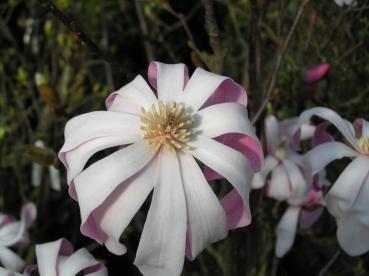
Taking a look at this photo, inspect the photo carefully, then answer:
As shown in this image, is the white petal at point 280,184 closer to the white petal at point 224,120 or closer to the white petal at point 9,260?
the white petal at point 224,120

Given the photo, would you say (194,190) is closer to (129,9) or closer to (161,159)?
(161,159)

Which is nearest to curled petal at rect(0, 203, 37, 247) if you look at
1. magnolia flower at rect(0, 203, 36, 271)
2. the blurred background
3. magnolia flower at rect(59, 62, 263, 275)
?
magnolia flower at rect(0, 203, 36, 271)

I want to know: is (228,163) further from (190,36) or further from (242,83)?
(242,83)

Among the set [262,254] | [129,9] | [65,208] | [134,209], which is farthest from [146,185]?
[129,9]

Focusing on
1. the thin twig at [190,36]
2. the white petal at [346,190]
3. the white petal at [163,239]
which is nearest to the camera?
the white petal at [163,239]

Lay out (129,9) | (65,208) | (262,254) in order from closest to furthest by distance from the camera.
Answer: (262,254)
(65,208)
(129,9)

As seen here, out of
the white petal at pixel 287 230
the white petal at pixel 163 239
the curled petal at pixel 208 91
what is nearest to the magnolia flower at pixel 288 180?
the white petal at pixel 287 230

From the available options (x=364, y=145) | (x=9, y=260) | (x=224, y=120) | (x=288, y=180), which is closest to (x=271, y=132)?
(x=288, y=180)
